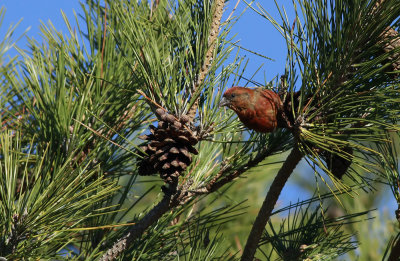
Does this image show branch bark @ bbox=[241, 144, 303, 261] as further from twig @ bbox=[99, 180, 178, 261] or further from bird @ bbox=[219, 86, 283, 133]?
twig @ bbox=[99, 180, 178, 261]

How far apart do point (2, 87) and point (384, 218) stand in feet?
6.74

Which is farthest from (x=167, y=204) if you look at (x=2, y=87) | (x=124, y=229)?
(x=2, y=87)

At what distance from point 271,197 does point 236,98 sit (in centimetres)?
32

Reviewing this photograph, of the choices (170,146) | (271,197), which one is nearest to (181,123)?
(170,146)

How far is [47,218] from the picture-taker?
1.37 metres

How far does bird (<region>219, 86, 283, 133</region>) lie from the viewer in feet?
4.73

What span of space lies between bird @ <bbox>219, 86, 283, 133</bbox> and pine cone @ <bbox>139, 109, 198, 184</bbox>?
14 cm

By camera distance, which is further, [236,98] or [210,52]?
[210,52]

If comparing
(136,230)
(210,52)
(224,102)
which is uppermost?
(210,52)

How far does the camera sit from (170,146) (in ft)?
5.00

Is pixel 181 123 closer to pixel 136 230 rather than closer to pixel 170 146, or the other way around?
pixel 170 146

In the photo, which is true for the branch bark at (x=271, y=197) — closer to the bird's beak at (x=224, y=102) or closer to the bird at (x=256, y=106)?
the bird at (x=256, y=106)

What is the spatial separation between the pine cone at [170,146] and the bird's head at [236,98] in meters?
0.12

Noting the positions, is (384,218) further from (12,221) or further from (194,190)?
(12,221)
